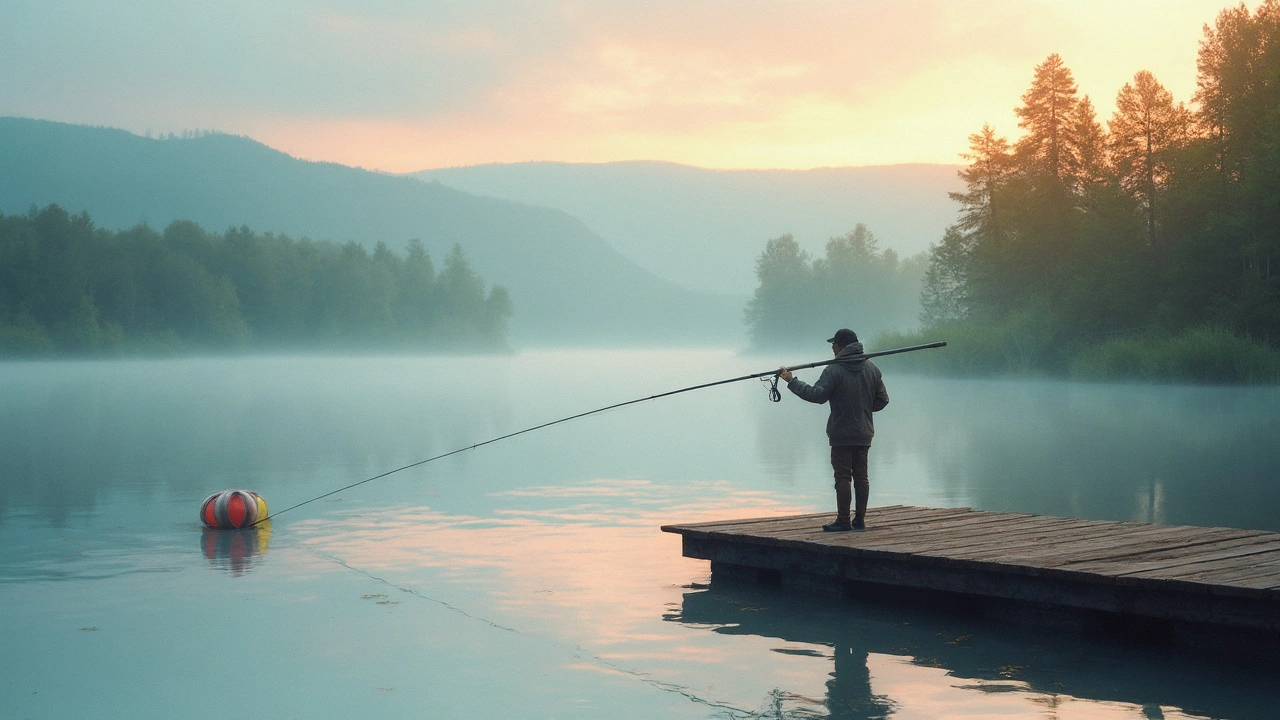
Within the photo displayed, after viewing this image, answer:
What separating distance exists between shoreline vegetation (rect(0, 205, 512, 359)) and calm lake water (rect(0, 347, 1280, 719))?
10082 centimetres

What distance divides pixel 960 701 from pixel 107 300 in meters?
141

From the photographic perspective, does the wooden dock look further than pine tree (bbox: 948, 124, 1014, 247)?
No

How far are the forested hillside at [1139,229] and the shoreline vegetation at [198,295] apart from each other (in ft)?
302

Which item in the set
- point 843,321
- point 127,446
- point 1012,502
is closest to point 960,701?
point 1012,502

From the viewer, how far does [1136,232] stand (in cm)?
6406

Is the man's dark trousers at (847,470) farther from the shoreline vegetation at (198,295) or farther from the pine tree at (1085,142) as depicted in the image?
the shoreline vegetation at (198,295)

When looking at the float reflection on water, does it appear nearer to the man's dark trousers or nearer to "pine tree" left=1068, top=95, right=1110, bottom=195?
the man's dark trousers

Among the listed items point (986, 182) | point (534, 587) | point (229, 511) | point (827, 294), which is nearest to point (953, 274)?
point (986, 182)

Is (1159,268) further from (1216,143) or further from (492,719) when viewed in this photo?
(492,719)

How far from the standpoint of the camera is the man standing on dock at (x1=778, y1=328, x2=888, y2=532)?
498 inches

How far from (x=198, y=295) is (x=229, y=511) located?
135 meters

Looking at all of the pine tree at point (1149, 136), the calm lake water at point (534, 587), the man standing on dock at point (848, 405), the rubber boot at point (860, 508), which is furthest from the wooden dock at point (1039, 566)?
the pine tree at point (1149, 136)

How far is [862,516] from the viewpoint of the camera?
13344 millimetres


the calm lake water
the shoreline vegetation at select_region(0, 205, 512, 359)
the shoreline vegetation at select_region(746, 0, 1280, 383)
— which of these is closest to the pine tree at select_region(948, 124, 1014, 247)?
the shoreline vegetation at select_region(746, 0, 1280, 383)
